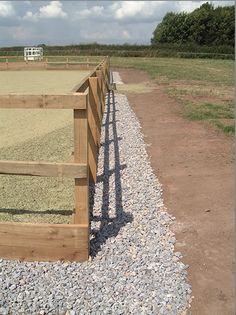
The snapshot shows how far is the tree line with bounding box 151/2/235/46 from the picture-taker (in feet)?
276

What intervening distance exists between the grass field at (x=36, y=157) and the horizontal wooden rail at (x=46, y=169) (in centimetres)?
123

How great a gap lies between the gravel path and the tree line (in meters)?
81.4

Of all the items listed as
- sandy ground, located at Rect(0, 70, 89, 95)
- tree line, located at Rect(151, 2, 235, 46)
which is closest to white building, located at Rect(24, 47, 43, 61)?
sandy ground, located at Rect(0, 70, 89, 95)

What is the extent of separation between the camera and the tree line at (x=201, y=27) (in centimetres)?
8406

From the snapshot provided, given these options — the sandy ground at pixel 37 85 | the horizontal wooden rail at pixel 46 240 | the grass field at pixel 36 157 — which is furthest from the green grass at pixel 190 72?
the horizontal wooden rail at pixel 46 240

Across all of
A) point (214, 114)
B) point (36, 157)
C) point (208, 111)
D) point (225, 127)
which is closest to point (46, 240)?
point (36, 157)

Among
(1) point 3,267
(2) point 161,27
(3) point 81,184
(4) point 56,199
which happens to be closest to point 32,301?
(1) point 3,267

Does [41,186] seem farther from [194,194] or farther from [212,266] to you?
[212,266]

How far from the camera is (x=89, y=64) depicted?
129 ft

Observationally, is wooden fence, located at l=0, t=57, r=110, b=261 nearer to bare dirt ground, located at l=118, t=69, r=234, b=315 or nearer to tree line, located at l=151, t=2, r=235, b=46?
bare dirt ground, located at l=118, t=69, r=234, b=315

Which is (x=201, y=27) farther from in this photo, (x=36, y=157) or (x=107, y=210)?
(x=107, y=210)

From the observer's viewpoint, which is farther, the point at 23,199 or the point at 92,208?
the point at 23,199

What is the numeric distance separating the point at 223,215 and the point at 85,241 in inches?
80.5

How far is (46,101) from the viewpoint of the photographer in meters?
4.08
